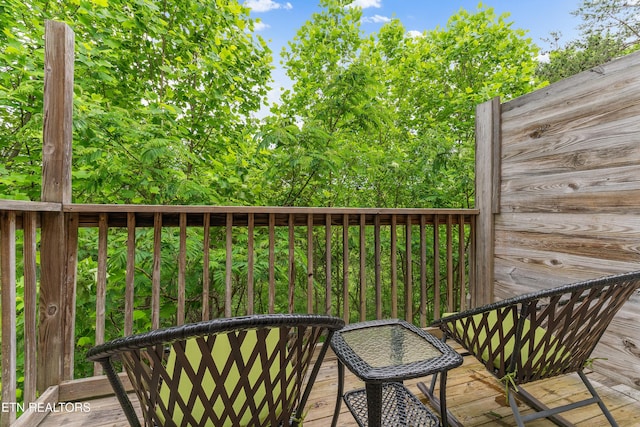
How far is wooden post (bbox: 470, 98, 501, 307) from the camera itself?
256 centimetres

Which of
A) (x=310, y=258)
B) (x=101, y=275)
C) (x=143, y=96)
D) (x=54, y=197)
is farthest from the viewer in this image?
(x=143, y=96)

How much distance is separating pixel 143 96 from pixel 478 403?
12.6 ft

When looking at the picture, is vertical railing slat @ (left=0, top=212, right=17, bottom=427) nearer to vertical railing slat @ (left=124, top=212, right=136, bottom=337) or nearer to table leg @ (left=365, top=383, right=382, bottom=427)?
vertical railing slat @ (left=124, top=212, right=136, bottom=337)

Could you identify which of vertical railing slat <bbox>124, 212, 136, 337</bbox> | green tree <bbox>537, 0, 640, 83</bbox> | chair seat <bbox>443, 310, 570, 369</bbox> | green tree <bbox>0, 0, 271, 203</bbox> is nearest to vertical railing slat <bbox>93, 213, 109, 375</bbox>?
vertical railing slat <bbox>124, 212, 136, 337</bbox>

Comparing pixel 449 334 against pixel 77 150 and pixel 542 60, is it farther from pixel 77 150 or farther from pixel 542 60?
pixel 542 60

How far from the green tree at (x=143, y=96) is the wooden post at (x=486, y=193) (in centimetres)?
228

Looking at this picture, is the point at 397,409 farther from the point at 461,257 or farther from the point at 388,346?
the point at 461,257

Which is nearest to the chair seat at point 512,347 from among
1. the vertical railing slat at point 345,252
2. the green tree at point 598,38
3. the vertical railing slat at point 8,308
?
the vertical railing slat at point 345,252

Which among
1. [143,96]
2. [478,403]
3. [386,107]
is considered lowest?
[478,403]

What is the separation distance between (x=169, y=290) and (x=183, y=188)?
1.00m

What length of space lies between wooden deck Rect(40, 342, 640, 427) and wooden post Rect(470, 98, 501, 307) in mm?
830

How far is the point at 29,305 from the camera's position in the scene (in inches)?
57.3

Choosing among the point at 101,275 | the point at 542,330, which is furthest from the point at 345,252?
the point at 101,275

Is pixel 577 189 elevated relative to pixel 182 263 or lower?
elevated
